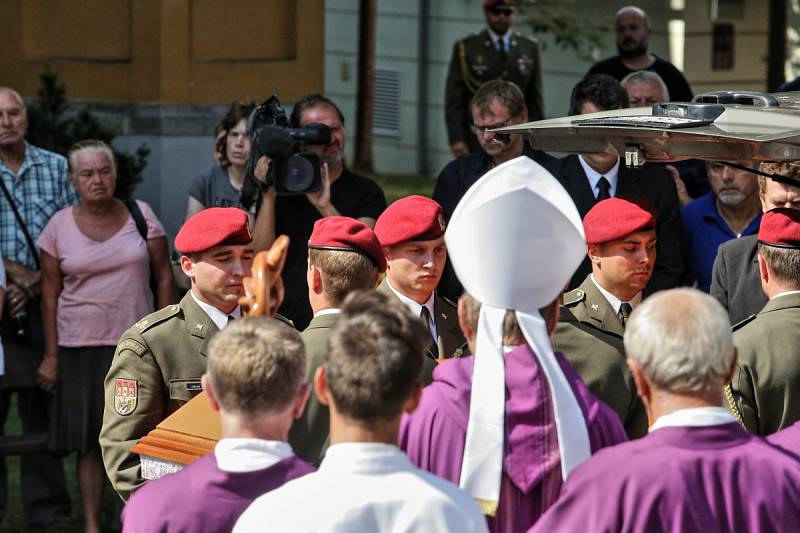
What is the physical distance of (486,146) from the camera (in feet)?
22.7

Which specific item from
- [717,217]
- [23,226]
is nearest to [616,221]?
[717,217]

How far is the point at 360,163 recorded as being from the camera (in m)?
16.9

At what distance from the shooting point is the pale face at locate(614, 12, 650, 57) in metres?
9.20

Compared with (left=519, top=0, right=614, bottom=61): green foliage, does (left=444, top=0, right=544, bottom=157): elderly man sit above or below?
below

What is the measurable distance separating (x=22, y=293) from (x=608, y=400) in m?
3.86

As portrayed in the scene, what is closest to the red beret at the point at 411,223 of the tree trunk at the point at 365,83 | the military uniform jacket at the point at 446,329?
the military uniform jacket at the point at 446,329

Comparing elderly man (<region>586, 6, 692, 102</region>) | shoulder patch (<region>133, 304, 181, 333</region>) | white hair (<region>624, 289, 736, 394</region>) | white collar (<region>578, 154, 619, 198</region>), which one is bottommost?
shoulder patch (<region>133, 304, 181, 333</region>)

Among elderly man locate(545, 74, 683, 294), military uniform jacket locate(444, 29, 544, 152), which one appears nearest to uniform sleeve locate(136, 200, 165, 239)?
elderly man locate(545, 74, 683, 294)

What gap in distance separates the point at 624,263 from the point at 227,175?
2711 millimetres

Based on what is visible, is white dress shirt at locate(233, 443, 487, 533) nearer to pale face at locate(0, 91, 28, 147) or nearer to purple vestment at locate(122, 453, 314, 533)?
purple vestment at locate(122, 453, 314, 533)

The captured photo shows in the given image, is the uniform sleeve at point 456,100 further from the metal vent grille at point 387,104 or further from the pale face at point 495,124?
the metal vent grille at point 387,104

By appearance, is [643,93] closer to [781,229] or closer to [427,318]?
[427,318]

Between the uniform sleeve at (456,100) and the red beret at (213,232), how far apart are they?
4.82m

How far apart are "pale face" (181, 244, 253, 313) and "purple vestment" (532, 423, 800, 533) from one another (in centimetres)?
208
